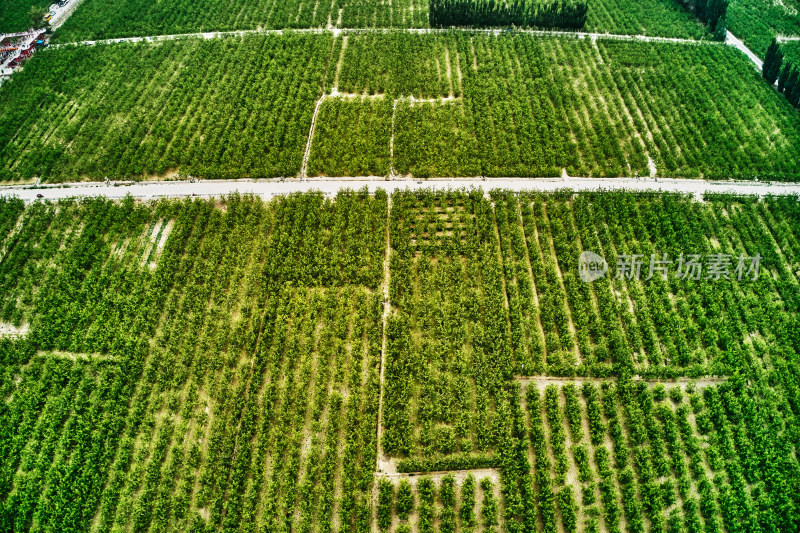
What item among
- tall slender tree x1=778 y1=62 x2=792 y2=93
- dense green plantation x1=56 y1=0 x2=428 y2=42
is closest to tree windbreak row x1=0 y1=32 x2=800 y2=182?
tall slender tree x1=778 y1=62 x2=792 y2=93

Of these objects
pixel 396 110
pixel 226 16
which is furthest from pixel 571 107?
pixel 226 16

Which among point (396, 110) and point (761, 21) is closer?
point (396, 110)

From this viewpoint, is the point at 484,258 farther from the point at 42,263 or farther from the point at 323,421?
the point at 42,263

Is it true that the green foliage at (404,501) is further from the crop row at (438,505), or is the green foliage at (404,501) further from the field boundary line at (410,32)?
the field boundary line at (410,32)

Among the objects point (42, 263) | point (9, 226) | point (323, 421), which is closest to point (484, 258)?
point (323, 421)
